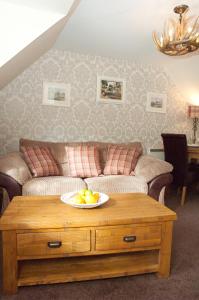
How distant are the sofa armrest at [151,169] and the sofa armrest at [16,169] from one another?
4.23 ft

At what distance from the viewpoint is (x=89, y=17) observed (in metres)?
2.47

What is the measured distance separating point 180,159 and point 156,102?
1.14 meters

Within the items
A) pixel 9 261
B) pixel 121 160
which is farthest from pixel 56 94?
pixel 9 261

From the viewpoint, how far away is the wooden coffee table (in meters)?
1.42

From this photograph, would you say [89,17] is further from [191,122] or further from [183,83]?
[191,122]

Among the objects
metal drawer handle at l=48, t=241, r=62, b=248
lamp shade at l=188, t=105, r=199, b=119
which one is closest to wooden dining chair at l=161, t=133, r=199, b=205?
lamp shade at l=188, t=105, r=199, b=119

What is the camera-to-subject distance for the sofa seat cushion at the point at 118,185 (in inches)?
100.0

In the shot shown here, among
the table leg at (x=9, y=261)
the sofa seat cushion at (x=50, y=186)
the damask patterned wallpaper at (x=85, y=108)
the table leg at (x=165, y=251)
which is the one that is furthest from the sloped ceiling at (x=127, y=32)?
the table leg at (x=9, y=261)

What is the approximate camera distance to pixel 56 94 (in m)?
3.38

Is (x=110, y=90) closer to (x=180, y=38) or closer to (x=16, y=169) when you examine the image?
(x=180, y=38)

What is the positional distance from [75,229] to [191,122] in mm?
3302

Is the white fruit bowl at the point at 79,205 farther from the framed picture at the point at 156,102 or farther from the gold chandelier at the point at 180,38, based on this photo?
the framed picture at the point at 156,102

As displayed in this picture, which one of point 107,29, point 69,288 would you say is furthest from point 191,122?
point 69,288

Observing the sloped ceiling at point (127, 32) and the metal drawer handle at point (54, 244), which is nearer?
the metal drawer handle at point (54, 244)
